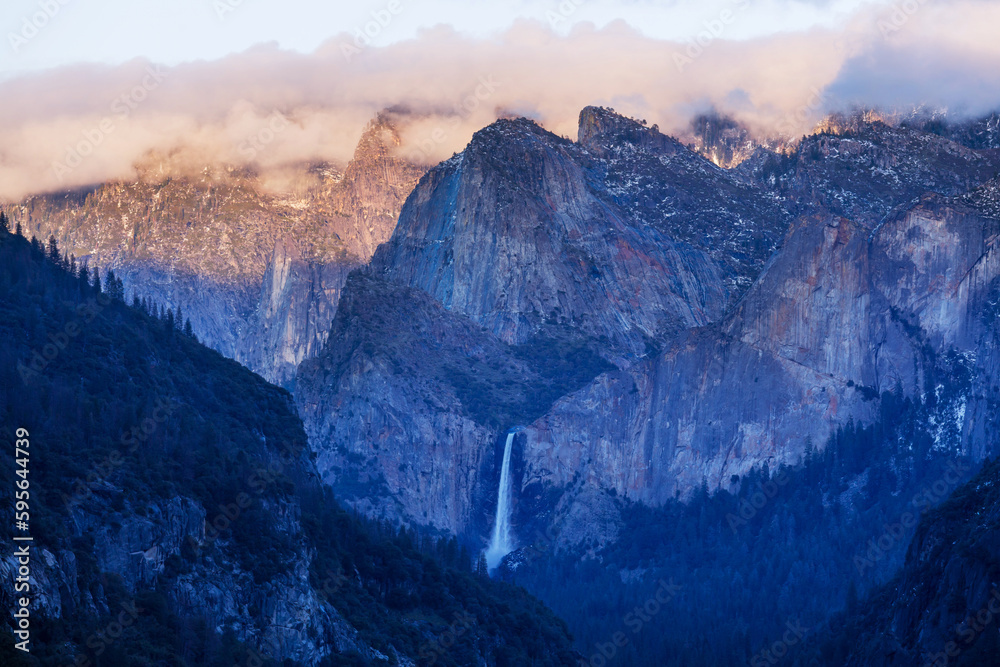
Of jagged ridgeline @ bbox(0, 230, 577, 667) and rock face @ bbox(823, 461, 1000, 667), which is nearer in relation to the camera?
jagged ridgeline @ bbox(0, 230, 577, 667)

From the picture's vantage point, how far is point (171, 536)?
153375mm

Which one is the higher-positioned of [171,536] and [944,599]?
[171,536]

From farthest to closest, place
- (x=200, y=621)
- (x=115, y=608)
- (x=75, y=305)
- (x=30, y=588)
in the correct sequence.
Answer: (x=75, y=305), (x=200, y=621), (x=115, y=608), (x=30, y=588)

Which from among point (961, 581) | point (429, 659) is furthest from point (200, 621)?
point (961, 581)

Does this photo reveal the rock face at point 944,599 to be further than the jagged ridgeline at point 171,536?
Yes

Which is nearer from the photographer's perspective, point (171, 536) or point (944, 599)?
point (171, 536)

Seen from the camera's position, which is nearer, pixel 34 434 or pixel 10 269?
pixel 34 434

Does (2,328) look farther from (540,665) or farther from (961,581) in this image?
(961,581)

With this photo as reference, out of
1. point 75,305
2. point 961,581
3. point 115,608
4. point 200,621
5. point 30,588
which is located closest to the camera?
point 30,588

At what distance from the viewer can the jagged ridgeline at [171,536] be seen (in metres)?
138

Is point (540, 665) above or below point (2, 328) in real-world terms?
below

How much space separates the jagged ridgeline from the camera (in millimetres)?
137625

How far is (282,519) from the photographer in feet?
570

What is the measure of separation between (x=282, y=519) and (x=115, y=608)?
3516cm
